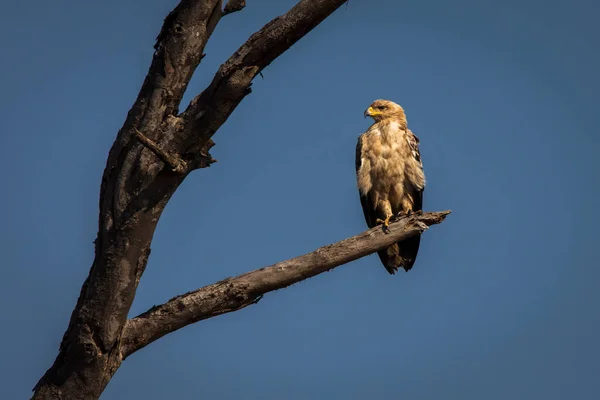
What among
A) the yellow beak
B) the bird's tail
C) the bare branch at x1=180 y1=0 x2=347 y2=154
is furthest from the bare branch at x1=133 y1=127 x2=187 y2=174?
the yellow beak

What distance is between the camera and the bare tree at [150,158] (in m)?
4.23

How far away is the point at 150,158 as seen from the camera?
172 inches

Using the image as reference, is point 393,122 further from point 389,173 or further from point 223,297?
point 223,297

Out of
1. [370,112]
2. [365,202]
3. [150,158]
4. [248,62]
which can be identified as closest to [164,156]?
[150,158]

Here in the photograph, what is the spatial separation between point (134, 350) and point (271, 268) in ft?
3.24

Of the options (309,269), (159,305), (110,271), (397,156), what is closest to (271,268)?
(309,269)

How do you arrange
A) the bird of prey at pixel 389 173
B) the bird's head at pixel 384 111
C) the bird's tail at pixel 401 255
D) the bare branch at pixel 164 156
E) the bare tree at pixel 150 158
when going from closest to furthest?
the bare branch at pixel 164 156
the bare tree at pixel 150 158
the bird's tail at pixel 401 255
the bird of prey at pixel 389 173
the bird's head at pixel 384 111

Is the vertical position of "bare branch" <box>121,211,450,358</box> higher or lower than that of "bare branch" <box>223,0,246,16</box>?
lower

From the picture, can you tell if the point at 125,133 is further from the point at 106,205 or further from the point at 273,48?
the point at 273,48

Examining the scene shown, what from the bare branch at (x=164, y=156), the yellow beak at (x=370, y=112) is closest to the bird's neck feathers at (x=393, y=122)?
the yellow beak at (x=370, y=112)

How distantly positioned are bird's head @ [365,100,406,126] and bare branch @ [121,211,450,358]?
4489 millimetres

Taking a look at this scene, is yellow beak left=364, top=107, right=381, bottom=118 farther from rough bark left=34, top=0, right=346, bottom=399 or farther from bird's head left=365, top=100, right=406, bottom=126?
rough bark left=34, top=0, right=346, bottom=399

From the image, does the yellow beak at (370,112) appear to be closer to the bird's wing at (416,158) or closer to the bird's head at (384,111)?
the bird's head at (384,111)

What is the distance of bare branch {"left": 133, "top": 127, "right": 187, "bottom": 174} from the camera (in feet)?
13.5
